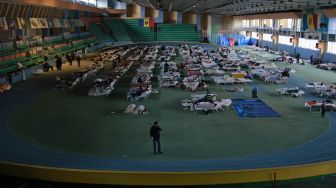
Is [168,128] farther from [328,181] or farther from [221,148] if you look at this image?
[328,181]

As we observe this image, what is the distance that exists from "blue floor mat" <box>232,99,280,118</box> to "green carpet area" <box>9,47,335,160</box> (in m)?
0.49

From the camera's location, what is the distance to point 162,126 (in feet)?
66.8

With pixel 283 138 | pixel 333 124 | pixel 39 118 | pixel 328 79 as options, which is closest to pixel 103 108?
pixel 39 118

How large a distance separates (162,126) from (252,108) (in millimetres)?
6953

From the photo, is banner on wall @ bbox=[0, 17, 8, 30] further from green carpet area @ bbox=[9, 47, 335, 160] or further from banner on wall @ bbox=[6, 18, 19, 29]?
green carpet area @ bbox=[9, 47, 335, 160]

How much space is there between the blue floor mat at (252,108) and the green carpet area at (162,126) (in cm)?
Answer: 49

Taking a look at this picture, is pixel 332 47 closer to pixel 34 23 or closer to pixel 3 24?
pixel 34 23

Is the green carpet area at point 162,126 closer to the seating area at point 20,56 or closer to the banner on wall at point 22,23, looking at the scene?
the seating area at point 20,56

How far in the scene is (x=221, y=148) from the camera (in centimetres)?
1686

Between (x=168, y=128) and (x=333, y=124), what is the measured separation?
28.5ft

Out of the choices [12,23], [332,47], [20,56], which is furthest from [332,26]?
[12,23]

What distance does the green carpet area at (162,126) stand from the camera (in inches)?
664

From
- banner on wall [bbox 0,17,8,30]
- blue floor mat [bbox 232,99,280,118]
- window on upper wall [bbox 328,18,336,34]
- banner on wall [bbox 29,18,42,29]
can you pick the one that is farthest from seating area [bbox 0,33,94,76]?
window on upper wall [bbox 328,18,336,34]

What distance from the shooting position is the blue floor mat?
23030 mm
